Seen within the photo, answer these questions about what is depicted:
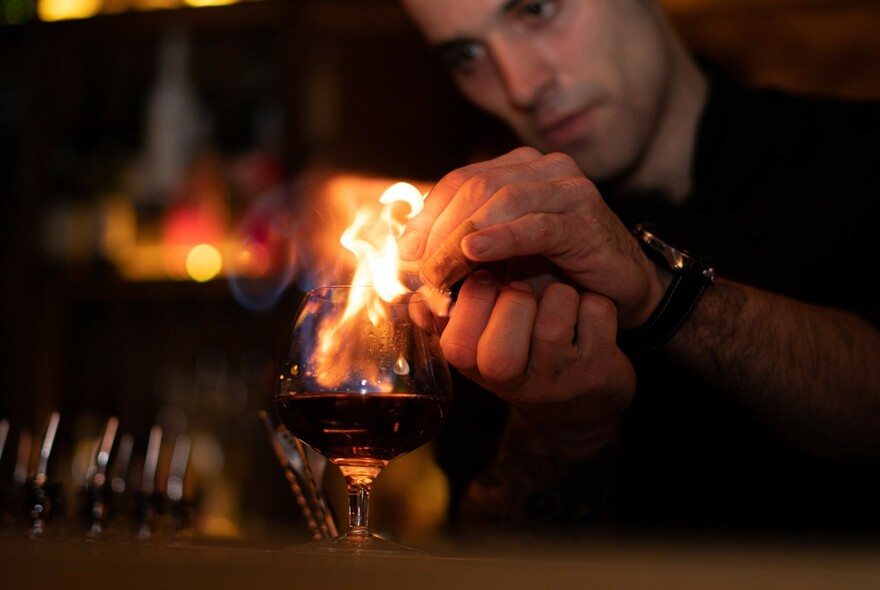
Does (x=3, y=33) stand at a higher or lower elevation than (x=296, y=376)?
higher

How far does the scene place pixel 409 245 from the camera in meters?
0.83

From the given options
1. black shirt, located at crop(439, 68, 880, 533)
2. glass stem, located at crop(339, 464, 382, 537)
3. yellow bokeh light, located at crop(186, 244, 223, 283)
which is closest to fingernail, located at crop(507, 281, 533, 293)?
glass stem, located at crop(339, 464, 382, 537)

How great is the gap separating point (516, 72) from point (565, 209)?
0.77m

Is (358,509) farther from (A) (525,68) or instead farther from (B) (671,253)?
(A) (525,68)

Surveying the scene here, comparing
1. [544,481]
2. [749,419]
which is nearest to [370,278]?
[544,481]

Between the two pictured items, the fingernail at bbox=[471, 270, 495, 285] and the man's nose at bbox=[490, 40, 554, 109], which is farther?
the man's nose at bbox=[490, 40, 554, 109]

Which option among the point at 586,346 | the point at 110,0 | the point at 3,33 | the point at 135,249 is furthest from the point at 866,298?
the point at 3,33

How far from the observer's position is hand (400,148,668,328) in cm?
75

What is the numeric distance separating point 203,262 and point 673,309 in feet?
5.82

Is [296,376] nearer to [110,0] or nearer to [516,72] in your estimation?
[516,72]

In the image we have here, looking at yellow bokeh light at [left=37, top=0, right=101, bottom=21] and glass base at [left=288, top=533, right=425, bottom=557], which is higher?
yellow bokeh light at [left=37, top=0, right=101, bottom=21]

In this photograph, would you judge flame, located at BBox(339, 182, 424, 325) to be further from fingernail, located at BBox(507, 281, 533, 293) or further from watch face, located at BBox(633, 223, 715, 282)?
watch face, located at BBox(633, 223, 715, 282)

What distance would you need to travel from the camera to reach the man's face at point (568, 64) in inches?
58.8

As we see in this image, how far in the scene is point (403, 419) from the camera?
76cm
